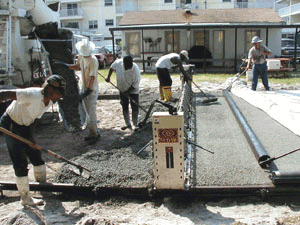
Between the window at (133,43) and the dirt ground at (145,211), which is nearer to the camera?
the dirt ground at (145,211)

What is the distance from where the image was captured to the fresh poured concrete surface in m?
4.18

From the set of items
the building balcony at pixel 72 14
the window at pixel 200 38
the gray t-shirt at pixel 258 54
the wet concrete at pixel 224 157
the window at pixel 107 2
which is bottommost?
the wet concrete at pixel 224 157

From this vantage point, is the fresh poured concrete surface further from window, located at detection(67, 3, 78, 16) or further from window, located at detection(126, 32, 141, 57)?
window, located at detection(67, 3, 78, 16)

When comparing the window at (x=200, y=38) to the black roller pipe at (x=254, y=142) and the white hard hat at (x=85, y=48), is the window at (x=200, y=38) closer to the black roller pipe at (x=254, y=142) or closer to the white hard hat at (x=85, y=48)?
the black roller pipe at (x=254, y=142)

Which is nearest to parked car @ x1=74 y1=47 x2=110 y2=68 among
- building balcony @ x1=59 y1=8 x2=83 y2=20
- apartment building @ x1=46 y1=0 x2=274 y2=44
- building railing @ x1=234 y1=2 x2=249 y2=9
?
apartment building @ x1=46 y1=0 x2=274 y2=44

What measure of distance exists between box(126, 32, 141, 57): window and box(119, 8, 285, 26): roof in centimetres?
74

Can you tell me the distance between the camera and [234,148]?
530cm

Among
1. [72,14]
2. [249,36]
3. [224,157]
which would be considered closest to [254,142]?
[224,157]

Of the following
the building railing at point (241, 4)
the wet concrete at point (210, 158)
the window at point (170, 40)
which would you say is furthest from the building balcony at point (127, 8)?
the wet concrete at point (210, 158)

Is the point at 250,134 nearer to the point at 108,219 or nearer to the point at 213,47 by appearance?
the point at 108,219

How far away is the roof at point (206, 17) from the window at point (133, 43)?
0.74 metres

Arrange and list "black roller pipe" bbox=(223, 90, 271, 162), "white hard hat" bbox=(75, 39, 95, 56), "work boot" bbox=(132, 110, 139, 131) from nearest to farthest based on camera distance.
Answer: "black roller pipe" bbox=(223, 90, 271, 162), "white hard hat" bbox=(75, 39, 95, 56), "work boot" bbox=(132, 110, 139, 131)

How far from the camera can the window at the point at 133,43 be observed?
21359mm

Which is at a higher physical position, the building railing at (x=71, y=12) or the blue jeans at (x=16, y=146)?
the building railing at (x=71, y=12)
